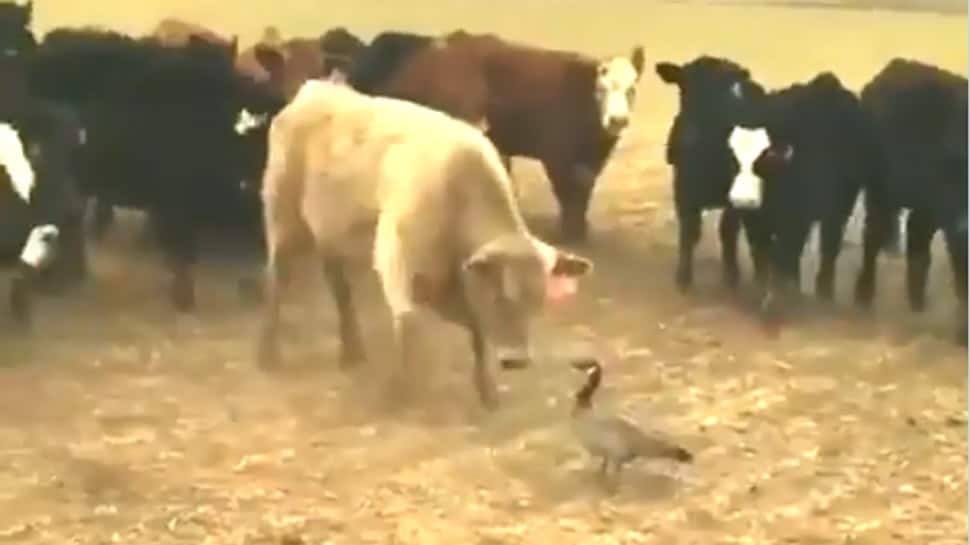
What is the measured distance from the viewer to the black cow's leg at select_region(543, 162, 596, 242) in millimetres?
1199

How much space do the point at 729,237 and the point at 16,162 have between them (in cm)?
50

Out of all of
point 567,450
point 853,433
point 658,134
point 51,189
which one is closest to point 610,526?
point 567,450

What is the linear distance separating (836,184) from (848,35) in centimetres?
10

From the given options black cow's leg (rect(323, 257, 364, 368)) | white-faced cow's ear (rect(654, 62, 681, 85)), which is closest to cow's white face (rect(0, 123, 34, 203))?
black cow's leg (rect(323, 257, 364, 368))

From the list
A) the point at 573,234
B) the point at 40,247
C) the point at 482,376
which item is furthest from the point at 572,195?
the point at 40,247

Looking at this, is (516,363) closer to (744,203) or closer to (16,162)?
(744,203)

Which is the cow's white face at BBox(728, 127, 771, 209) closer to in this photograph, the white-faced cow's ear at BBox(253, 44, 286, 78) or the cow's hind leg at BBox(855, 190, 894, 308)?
the cow's hind leg at BBox(855, 190, 894, 308)

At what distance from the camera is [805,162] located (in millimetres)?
1181

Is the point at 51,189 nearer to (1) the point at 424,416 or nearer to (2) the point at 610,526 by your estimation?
(1) the point at 424,416

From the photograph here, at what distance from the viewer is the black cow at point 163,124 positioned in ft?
4.10

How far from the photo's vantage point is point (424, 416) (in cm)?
118

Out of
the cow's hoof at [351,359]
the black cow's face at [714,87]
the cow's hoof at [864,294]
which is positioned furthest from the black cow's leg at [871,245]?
the cow's hoof at [351,359]

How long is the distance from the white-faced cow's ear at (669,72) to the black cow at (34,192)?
16.4 inches

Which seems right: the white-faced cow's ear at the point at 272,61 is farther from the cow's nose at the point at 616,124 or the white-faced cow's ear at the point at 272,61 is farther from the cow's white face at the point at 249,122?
the cow's nose at the point at 616,124
